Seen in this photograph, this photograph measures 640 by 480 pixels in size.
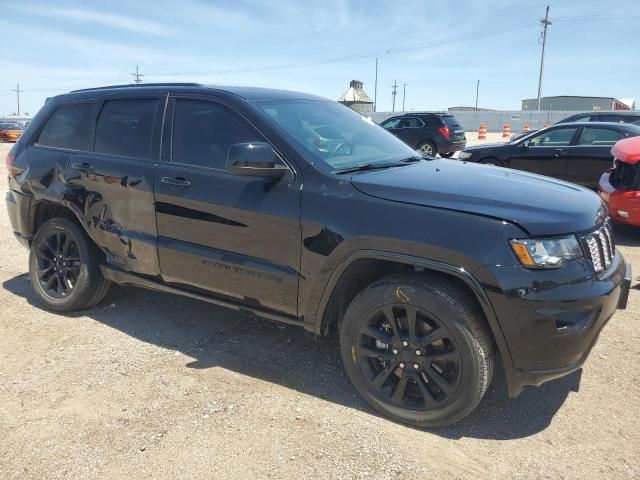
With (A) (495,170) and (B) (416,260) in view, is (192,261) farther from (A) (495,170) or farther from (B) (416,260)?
(A) (495,170)

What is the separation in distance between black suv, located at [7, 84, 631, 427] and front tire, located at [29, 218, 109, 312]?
2cm

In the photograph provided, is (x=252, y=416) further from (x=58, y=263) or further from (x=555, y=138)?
(x=555, y=138)

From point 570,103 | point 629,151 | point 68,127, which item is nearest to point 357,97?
point 570,103

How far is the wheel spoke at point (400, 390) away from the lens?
2.88m

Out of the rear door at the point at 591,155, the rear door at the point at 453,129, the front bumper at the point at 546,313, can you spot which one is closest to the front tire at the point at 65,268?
the front bumper at the point at 546,313

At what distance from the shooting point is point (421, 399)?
9.49ft

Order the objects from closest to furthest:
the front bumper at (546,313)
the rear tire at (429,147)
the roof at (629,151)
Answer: the front bumper at (546,313) < the roof at (629,151) < the rear tire at (429,147)

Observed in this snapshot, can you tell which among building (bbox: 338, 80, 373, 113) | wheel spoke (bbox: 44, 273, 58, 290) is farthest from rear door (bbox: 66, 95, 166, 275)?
building (bbox: 338, 80, 373, 113)

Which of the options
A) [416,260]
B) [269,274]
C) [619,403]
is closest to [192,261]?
[269,274]

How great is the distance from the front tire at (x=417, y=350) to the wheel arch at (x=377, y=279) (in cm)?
6

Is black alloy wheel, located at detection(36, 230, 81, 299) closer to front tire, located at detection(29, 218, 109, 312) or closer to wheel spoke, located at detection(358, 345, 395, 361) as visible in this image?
front tire, located at detection(29, 218, 109, 312)

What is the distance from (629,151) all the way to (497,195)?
431 cm

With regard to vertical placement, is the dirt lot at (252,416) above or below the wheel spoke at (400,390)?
below

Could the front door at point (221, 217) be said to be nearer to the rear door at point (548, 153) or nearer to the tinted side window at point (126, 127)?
the tinted side window at point (126, 127)
